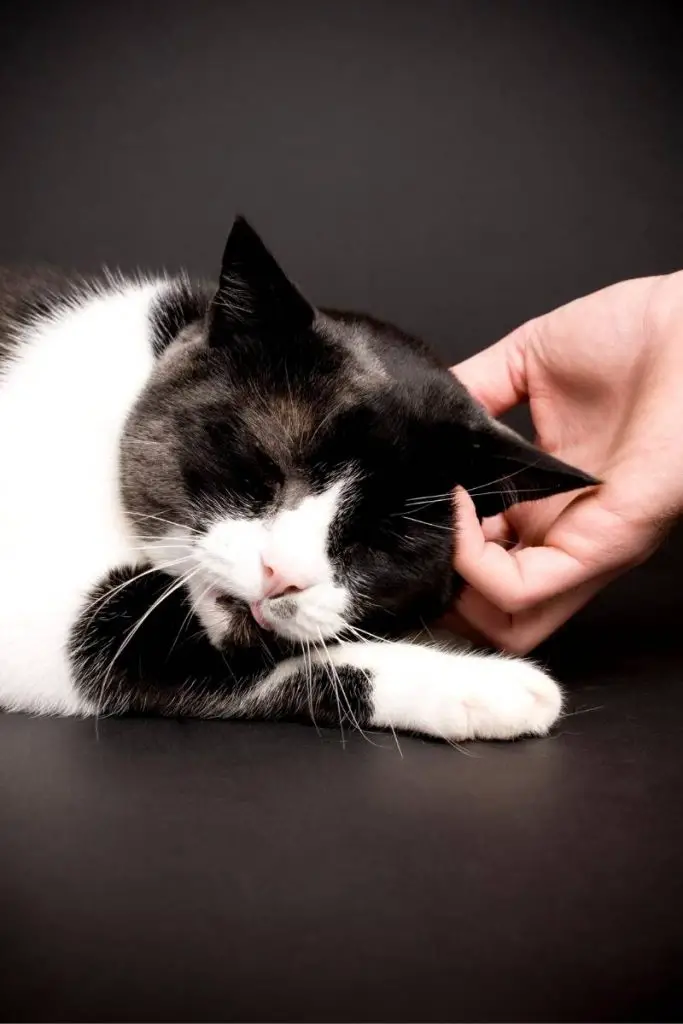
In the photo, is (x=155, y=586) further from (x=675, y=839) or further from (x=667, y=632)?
(x=667, y=632)

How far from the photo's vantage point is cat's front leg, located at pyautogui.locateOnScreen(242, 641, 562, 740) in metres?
1.62

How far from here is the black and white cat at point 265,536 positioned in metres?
1.58

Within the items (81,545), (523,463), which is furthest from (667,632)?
(81,545)

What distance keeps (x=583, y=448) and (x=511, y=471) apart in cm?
60

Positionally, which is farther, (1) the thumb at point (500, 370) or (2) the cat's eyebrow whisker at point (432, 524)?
(1) the thumb at point (500, 370)

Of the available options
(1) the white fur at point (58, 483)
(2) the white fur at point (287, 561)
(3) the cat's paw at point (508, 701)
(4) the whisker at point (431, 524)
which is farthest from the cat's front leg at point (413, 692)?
(1) the white fur at point (58, 483)

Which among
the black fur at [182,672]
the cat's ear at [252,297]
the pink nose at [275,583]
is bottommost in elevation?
the black fur at [182,672]

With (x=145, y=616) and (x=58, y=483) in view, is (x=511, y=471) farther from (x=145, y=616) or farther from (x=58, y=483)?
(x=58, y=483)

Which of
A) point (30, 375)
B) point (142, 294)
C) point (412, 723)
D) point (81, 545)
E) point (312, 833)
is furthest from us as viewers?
point (142, 294)

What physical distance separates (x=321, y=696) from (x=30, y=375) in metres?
0.89

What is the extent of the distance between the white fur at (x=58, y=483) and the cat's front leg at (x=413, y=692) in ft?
1.17

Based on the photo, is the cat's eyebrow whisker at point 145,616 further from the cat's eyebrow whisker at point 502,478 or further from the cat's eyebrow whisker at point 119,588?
the cat's eyebrow whisker at point 502,478

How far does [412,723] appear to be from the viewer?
165 cm

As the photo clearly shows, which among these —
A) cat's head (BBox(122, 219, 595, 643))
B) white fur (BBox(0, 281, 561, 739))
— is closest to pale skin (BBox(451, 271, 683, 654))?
cat's head (BBox(122, 219, 595, 643))
